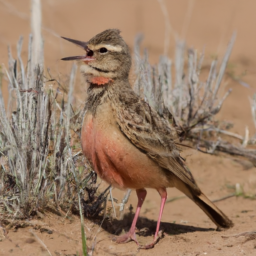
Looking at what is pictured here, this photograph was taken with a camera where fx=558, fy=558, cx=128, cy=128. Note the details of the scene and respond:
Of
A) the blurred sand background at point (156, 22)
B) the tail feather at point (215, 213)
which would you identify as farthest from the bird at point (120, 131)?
the blurred sand background at point (156, 22)

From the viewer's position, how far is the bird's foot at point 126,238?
5582mm

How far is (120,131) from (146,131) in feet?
1.05

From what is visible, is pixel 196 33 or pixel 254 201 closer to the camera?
pixel 254 201

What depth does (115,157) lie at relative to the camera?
199 inches

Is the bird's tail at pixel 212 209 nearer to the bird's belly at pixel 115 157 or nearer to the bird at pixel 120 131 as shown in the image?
the bird at pixel 120 131

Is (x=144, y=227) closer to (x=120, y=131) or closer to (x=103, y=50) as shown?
(x=120, y=131)

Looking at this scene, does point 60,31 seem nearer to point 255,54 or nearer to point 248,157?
point 255,54

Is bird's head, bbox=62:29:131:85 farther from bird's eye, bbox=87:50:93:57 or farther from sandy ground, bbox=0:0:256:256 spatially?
sandy ground, bbox=0:0:256:256

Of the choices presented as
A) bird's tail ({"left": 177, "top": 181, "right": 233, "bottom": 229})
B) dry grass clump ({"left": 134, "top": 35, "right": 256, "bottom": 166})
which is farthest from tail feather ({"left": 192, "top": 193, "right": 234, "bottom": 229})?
dry grass clump ({"left": 134, "top": 35, "right": 256, "bottom": 166})

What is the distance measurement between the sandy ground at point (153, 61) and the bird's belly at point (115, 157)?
2.04 ft

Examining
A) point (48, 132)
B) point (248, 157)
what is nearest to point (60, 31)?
point (248, 157)

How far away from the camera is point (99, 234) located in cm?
566

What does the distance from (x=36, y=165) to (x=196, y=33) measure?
29.0ft

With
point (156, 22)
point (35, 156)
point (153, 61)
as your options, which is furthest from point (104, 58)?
point (156, 22)
